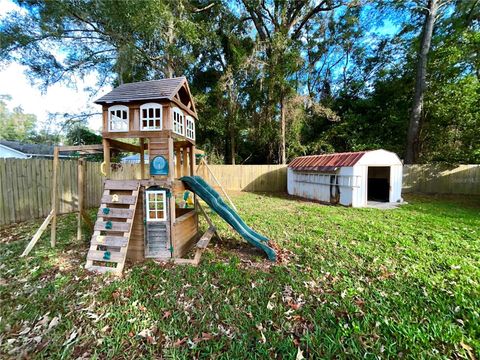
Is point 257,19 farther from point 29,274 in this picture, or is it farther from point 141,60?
point 29,274

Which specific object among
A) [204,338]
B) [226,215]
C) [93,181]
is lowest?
[204,338]

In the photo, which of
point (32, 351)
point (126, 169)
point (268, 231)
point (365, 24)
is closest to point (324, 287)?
point (268, 231)

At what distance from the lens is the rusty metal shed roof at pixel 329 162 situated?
878 centimetres

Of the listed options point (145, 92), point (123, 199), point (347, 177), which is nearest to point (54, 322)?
point (123, 199)

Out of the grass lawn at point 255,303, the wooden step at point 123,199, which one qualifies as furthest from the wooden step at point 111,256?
the wooden step at point 123,199

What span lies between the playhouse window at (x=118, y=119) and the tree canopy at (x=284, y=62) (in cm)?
886

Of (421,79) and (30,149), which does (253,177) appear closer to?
(421,79)

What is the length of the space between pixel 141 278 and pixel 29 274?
1927mm

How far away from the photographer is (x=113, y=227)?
3.76 metres

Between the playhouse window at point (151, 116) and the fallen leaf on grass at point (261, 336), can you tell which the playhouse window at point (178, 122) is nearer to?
the playhouse window at point (151, 116)

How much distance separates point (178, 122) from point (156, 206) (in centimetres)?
187

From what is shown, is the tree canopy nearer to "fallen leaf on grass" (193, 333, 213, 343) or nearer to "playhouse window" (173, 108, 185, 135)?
"playhouse window" (173, 108, 185, 135)

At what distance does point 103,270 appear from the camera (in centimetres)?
352

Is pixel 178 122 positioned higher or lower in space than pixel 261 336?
higher
